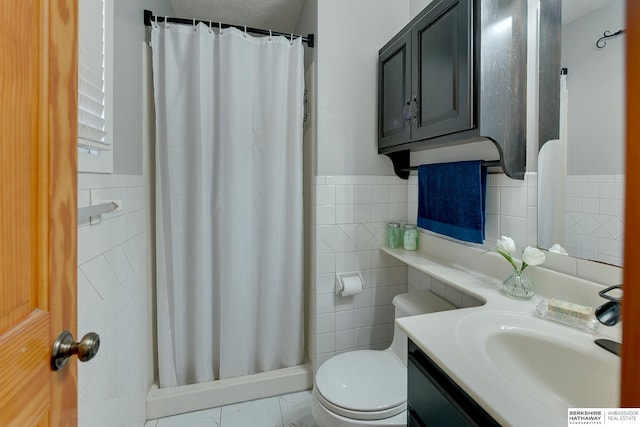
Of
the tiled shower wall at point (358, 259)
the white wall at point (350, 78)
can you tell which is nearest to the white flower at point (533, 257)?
the tiled shower wall at point (358, 259)

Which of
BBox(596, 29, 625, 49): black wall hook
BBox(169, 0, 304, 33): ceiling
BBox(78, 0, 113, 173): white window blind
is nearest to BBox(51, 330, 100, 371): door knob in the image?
BBox(78, 0, 113, 173): white window blind

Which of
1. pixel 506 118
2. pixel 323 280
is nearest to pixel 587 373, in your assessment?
pixel 506 118

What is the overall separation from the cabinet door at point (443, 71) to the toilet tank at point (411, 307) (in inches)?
31.8

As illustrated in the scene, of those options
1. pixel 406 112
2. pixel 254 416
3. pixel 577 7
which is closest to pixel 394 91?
pixel 406 112

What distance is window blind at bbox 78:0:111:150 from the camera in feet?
2.68

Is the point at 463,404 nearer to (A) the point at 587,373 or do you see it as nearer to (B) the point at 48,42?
(A) the point at 587,373

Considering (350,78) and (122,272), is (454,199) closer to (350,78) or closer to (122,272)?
(350,78)

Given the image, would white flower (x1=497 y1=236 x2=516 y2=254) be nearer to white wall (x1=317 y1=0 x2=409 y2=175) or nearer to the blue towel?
the blue towel

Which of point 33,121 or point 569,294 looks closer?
point 33,121

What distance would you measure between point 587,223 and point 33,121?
139 centimetres

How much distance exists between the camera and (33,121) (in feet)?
1.48

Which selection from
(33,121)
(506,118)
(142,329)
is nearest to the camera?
(33,121)

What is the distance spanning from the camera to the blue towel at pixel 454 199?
4.12ft

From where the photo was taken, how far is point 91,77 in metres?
0.88
